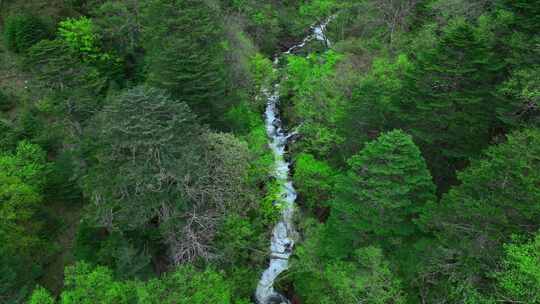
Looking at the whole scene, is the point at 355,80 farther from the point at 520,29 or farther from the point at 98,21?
the point at 98,21

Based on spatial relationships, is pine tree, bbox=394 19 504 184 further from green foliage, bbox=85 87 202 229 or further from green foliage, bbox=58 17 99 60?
green foliage, bbox=58 17 99 60

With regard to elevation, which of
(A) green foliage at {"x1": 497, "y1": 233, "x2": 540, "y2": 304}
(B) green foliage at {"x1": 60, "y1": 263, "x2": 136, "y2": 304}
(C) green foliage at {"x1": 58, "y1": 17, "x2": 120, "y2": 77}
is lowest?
(B) green foliage at {"x1": 60, "y1": 263, "x2": 136, "y2": 304}

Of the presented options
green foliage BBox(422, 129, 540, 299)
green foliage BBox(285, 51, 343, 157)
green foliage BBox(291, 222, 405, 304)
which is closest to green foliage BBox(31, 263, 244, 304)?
green foliage BBox(291, 222, 405, 304)

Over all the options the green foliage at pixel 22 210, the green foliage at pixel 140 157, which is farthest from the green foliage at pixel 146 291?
the green foliage at pixel 22 210

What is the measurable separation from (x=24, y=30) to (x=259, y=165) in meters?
27.4

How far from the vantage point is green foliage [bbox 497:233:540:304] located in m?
11.5

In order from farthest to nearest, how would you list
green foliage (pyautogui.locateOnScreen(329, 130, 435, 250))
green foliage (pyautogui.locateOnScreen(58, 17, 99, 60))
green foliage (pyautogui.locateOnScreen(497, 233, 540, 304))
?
green foliage (pyautogui.locateOnScreen(58, 17, 99, 60)) → green foliage (pyautogui.locateOnScreen(329, 130, 435, 250)) → green foliage (pyautogui.locateOnScreen(497, 233, 540, 304))

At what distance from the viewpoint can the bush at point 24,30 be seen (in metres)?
33.5

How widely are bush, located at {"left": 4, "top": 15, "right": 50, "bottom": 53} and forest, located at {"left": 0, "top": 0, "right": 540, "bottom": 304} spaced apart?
19 centimetres

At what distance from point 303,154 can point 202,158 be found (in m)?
10.1

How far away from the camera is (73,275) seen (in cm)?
1720

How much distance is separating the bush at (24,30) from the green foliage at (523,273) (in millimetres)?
40740

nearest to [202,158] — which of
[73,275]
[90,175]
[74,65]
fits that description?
[90,175]

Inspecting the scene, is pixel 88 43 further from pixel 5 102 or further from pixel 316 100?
pixel 316 100
